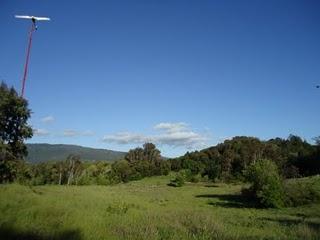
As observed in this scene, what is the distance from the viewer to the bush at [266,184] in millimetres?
58125

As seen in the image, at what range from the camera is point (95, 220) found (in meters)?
17.2

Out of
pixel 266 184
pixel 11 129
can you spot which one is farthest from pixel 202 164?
pixel 11 129

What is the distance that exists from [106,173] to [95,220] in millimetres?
121888

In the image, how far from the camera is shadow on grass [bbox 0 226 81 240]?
13156mm

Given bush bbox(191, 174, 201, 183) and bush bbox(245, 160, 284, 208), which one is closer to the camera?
bush bbox(245, 160, 284, 208)

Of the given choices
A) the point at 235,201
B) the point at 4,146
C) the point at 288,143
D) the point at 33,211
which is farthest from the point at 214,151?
the point at 33,211

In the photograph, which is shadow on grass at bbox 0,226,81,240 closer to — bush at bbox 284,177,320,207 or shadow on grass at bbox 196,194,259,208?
shadow on grass at bbox 196,194,259,208

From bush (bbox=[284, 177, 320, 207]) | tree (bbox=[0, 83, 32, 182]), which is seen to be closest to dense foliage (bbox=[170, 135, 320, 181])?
bush (bbox=[284, 177, 320, 207])

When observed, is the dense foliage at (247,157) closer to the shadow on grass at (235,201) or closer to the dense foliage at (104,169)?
the dense foliage at (104,169)

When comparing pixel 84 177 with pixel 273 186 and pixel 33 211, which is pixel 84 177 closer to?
pixel 273 186

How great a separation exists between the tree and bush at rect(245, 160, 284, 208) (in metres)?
30.7

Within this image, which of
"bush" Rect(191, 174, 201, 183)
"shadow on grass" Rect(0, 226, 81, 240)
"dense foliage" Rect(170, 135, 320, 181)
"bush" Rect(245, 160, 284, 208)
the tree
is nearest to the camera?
"shadow on grass" Rect(0, 226, 81, 240)

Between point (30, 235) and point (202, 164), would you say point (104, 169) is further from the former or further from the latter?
point (30, 235)

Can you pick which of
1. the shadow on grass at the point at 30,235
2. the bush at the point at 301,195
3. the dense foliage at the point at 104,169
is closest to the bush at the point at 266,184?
the bush at the point at 301,195
